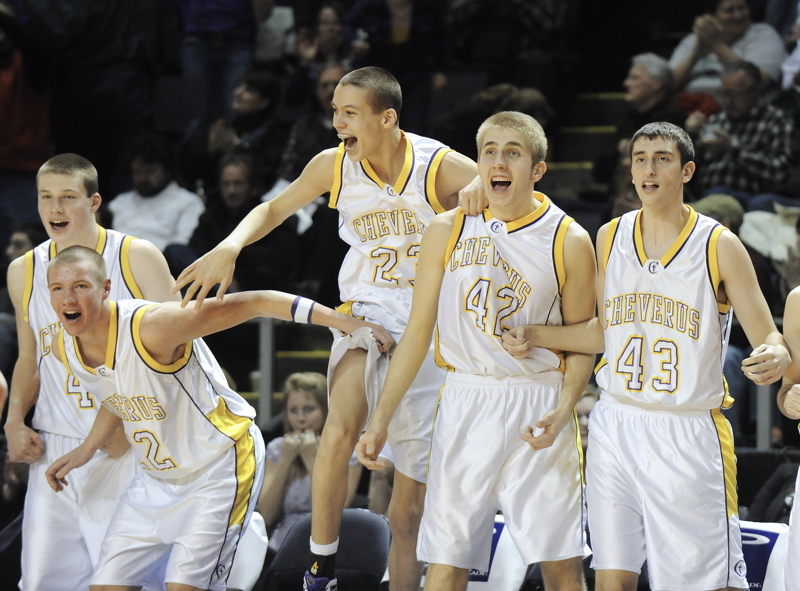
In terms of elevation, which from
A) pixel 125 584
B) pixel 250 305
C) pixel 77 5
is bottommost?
pixel 125 584

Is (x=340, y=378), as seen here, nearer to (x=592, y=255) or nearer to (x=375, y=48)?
(x=592, y=255)

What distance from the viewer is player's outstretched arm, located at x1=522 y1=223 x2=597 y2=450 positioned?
4.35m

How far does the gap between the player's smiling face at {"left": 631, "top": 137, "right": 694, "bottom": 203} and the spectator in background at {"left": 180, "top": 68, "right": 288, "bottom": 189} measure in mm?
4765

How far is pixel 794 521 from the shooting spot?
13.4ft

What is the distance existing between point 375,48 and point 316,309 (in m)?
4.60

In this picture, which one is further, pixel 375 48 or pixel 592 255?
pixel 375 48

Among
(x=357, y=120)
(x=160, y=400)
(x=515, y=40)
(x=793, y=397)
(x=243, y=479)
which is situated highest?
(x=515, y=40)

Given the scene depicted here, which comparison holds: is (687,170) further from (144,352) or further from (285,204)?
(144,352)

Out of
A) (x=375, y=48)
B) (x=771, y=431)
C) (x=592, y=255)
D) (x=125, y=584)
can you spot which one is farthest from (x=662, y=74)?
(x=125, y=584)

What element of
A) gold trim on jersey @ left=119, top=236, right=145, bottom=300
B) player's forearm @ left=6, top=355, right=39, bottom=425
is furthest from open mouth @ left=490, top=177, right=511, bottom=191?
player's forearm @ left=6, top=355, right=39, bottom=425

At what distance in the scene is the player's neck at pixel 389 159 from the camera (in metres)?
4.91

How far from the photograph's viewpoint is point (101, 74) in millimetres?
9141

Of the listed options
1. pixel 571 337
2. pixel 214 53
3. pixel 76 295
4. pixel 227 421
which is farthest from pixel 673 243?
pixel 214 53

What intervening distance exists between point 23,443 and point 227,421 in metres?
1.05
